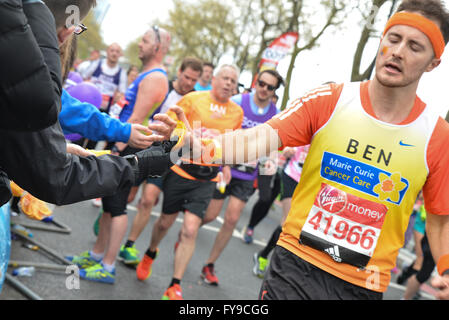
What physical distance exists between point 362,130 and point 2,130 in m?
1.66

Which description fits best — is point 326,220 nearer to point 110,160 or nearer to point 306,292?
point 306,292

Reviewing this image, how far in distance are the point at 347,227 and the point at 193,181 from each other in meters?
2.46

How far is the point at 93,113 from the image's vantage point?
2855 millimetres

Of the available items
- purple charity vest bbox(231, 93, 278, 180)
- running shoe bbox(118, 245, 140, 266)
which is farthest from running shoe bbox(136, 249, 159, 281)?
purple charity vest bbox(231, 93, 278, 180)

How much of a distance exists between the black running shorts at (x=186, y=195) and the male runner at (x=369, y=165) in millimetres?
2224

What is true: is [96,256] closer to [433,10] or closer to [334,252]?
[334,252]

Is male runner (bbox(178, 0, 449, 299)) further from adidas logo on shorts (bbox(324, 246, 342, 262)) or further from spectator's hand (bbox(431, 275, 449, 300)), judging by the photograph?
spectator's hand (bbox(431, 275, 449, 300))

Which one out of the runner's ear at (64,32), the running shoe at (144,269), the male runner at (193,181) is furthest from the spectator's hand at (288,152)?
the runner's ear at (64,32)

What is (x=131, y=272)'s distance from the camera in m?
4.71

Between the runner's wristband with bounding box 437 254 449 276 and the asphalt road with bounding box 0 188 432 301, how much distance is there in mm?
2728

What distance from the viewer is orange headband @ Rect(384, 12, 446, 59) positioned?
218 cm

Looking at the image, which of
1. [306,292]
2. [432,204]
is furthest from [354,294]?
[432,204]

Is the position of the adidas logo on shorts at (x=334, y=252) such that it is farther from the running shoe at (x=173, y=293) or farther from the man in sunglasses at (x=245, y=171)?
the man in sunglasses at (x=245, y=171)

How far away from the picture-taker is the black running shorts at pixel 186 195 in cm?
451
